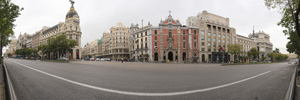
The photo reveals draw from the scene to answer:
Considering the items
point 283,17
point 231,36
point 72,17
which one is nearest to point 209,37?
point 231,36

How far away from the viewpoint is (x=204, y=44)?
184 feet

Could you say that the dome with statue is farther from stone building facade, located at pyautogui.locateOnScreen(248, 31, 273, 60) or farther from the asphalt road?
stone building facade, located at pyautogui.locateOnScreen(248, 31, 273, 60)

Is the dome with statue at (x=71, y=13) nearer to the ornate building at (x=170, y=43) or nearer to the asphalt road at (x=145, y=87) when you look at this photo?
the ornate building at (x=170, y=43)

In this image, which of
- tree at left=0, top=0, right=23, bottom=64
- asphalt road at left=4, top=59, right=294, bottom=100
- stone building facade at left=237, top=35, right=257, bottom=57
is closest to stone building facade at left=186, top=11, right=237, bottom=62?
stone building facade at left=237, top=35, right=257, bottom=57

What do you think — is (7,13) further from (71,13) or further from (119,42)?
(71,13)

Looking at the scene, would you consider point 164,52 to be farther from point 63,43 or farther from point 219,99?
point 219,99

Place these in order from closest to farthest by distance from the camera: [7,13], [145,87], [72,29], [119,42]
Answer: [145,87]
[7,13]
[72,29]
[119,42]

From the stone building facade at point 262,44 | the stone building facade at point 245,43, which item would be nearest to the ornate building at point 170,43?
the stone building facade at point 245,43

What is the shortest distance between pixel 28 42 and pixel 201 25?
152 metres

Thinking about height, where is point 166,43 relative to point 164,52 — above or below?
above

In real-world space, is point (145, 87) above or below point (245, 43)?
below

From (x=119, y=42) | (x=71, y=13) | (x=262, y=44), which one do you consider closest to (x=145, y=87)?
(x=119, y=42)

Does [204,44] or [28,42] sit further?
[28,42]

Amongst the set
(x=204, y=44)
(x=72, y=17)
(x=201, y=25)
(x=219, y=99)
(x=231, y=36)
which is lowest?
(x=219, y=99)
